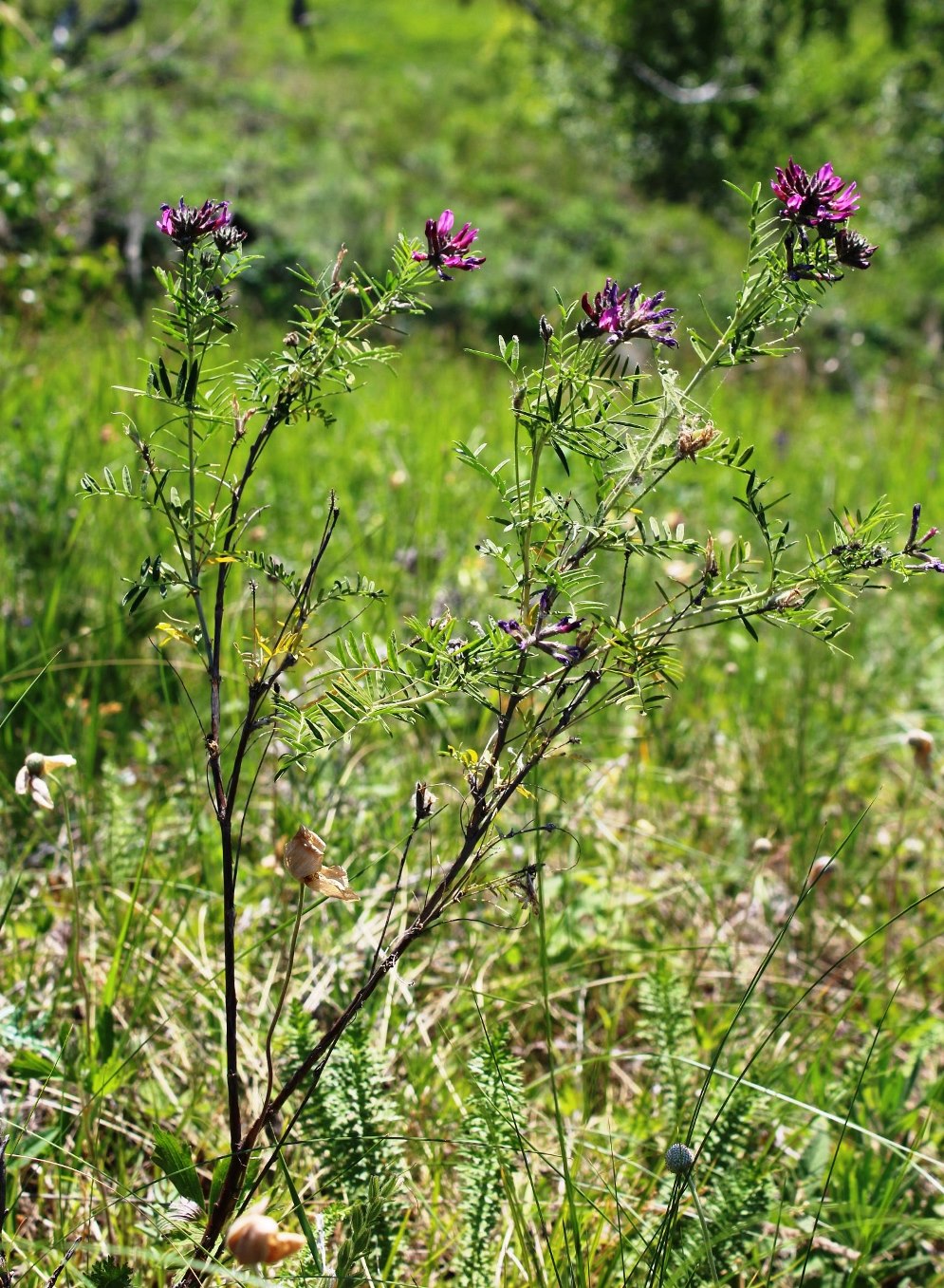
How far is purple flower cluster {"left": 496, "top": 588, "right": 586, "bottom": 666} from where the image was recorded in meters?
0.89

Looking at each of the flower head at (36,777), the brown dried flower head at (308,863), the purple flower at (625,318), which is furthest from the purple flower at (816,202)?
the flower head at (36,777)

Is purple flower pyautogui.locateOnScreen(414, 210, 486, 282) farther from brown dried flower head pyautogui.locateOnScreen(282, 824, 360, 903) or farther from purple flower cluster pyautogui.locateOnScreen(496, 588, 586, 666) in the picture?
brown dried flower head pyautogui.locateOnScreen(282, 824, 360, 903)

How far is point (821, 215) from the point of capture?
2.84ft

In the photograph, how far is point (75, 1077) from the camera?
131 cm

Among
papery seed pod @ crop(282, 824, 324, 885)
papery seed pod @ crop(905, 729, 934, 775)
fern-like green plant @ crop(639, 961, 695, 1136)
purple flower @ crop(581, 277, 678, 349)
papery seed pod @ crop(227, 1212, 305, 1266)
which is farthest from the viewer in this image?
papery seed pod @ crop(905, 729, 934, 775)

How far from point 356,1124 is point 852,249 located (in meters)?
1.10

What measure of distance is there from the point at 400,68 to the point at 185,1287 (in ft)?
77.1

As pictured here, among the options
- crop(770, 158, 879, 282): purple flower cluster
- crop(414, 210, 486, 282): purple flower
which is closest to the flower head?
crop(414, 210, 486, 282): purple flower

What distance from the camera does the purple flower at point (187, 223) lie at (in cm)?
88

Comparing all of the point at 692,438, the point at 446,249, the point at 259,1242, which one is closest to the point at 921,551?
the point at 692,438

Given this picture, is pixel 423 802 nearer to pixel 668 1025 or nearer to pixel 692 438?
pixel 692 438

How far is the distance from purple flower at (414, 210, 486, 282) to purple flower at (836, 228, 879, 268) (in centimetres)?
31

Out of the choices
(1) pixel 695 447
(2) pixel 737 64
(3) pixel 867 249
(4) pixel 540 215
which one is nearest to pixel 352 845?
(1) pixel 695 447

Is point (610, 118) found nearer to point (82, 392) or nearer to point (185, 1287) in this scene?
point (82, 392)
